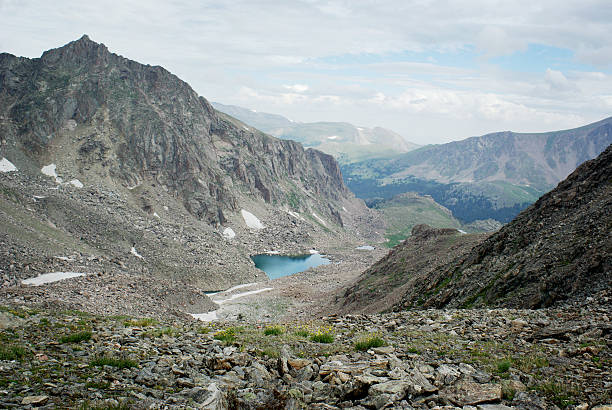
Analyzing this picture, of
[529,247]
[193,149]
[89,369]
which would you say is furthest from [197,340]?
[193,149]

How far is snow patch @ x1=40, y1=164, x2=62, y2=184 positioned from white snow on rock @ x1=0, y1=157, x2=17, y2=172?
18.4 ft

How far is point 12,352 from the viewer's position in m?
11.8

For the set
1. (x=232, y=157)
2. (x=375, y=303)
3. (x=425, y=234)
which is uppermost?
(x=232, y=157)

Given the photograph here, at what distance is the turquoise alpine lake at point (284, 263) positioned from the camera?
107375mm

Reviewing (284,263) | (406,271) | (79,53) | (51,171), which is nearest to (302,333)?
(406,271)

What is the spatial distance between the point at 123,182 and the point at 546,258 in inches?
3941

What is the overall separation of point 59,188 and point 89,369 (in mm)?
90945

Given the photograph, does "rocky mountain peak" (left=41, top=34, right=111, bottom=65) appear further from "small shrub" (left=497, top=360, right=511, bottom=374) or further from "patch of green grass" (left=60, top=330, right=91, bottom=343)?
"small shrub" (left=497, top=360, right=511, bottom=374)

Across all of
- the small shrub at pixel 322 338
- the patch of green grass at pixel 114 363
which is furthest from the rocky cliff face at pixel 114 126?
the patch of green grass at pixel 114 363

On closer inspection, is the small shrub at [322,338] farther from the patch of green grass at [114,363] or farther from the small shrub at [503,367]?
the patch of green grass at [114,363]

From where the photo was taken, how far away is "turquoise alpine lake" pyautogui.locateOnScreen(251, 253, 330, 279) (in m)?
107

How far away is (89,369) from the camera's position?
442 inches

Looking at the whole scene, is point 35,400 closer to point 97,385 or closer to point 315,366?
point 97,385

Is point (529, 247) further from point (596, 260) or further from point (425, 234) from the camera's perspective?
point (425, 234)
